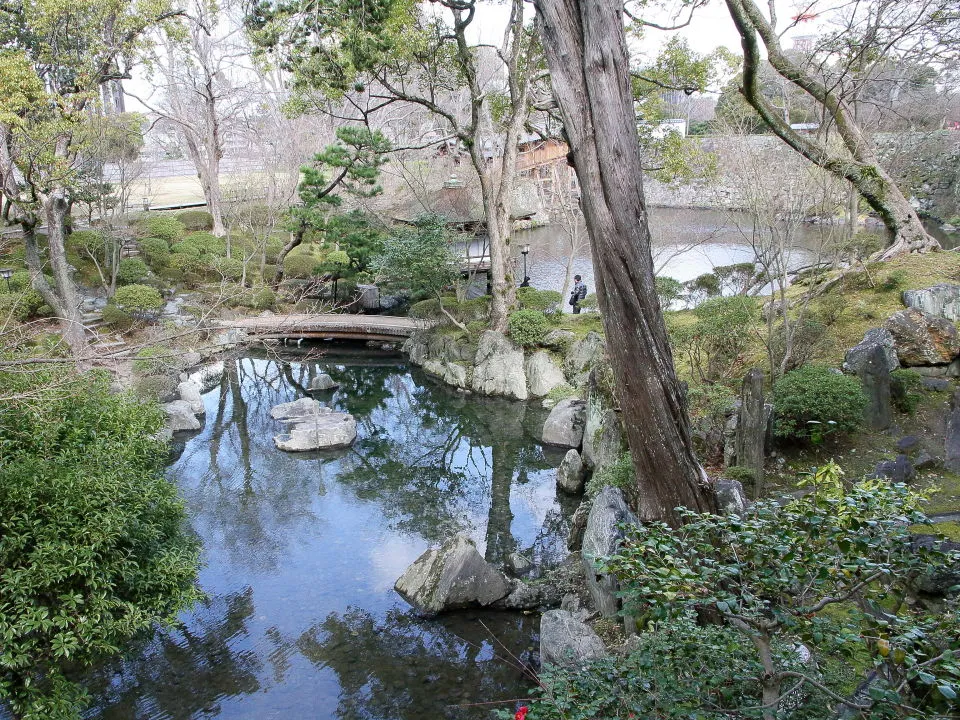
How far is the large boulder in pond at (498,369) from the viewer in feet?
47.8

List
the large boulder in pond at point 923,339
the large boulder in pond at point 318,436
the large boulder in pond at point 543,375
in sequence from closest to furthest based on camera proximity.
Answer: the large boulder in pond at point 923,339, the large boulder in pond at point 318,436, the large boulder in pond at point 543,375

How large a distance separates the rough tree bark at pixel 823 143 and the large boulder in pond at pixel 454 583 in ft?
21.6

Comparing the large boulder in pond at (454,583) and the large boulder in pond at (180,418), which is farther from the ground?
the large boulder in pond at (180,418)

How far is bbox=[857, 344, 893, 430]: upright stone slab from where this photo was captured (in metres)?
7.91

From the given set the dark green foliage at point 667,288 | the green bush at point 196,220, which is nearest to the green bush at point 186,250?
the green bush at point 196,220

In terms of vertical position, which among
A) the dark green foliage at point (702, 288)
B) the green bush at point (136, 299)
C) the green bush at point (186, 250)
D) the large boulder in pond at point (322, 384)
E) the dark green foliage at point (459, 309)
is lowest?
the large boulder in pond at point (322, 384)

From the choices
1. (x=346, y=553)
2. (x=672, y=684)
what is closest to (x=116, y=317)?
(x=346, y=553)

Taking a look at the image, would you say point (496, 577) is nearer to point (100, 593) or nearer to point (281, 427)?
point (100, 593)

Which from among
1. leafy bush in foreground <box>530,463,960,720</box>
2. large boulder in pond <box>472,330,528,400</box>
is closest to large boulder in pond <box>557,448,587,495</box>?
→ large boulder in pond <box>472,330,528,400</box>

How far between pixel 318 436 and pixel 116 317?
698 cm

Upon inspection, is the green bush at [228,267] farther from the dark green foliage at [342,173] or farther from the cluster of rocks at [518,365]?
the cluster of rocks at [518,365]

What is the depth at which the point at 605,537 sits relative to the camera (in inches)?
274

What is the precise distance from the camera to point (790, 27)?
8531 mm

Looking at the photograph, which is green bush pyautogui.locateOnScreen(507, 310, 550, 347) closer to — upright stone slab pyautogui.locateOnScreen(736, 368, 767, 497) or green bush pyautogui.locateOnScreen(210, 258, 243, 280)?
upright stone slab pyautogui.locateOnScreen(736, 368, 767, 497)
